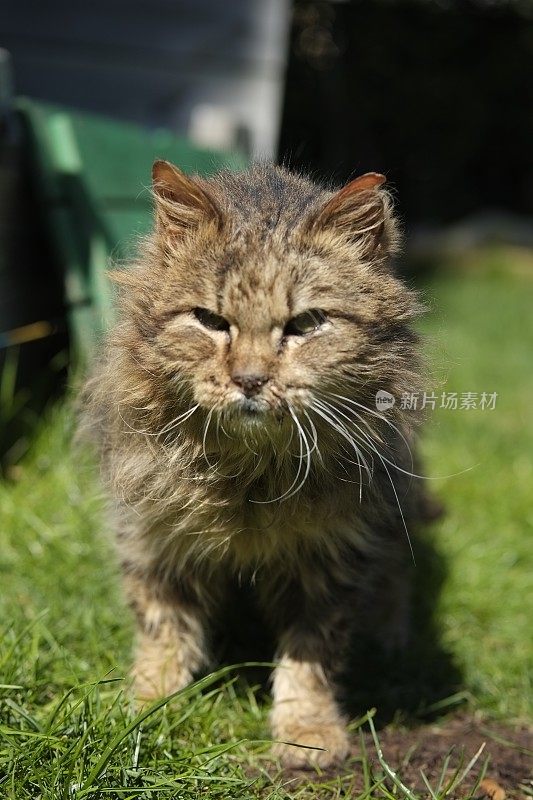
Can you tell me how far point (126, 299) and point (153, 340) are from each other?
0.71ft

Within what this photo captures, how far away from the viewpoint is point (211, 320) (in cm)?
194

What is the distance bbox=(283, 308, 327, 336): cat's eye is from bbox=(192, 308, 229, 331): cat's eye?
143 mm

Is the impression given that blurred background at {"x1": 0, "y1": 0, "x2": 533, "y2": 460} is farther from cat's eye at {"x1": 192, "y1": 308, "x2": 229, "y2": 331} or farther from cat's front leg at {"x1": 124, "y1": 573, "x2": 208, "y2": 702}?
cat's front leg at {"x1": 124, "y1": 573, "x2": 208, "y2": 702}

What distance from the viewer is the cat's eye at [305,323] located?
1.92 meters

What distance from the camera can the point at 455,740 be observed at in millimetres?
2420

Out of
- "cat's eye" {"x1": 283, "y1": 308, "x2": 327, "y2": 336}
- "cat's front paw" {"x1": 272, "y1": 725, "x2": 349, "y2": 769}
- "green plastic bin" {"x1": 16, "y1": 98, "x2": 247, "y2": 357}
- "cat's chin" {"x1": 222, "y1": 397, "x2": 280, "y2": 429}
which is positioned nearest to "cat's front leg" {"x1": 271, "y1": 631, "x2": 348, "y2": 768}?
"cat's front paw" {"x1": 272, "y1": 725, "x2": 349, "y2": 769}

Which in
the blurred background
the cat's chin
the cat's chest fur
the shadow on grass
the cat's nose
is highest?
the blurred background

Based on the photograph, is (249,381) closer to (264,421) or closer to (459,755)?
(264,421)

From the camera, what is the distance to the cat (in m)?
1.90

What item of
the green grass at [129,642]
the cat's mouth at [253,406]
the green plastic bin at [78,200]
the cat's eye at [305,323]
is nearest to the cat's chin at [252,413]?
the cat's mouth at [253,406]

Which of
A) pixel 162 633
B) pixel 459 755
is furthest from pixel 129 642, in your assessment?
pixel 459 755

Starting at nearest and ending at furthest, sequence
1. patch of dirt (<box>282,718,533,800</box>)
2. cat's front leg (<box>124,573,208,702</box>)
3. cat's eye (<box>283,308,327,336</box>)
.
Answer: cat's eye (<box>283,308,327,336</box>), patch of dirt (<box>282,718,533,800</box>), cat's front leg (<box>124,573,208,702</box>)

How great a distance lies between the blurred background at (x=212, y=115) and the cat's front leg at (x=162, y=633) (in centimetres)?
85

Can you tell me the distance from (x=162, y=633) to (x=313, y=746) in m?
0.54
